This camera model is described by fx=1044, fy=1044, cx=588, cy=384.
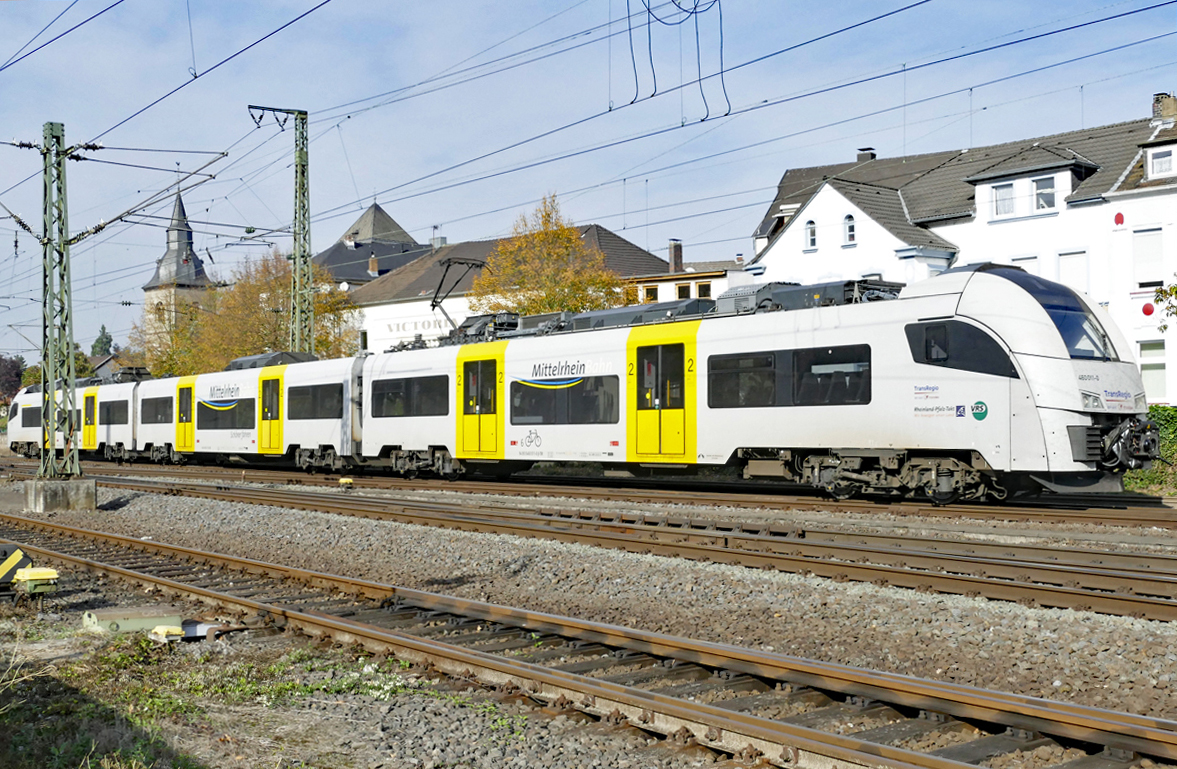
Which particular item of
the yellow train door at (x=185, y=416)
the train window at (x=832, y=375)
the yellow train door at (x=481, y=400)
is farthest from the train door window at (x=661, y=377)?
the yellow train door at (x=185, y=416)

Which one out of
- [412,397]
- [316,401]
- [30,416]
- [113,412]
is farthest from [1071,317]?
[30,416]

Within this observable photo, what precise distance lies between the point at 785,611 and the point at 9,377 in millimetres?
115498

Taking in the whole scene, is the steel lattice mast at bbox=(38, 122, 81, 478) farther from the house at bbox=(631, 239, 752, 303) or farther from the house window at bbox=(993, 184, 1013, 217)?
the house at bbox=(631, 239, 752, 303)

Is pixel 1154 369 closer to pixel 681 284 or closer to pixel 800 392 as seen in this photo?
pixel 800 392

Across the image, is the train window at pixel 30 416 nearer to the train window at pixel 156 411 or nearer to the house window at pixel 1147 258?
the train window at pixel 156 411

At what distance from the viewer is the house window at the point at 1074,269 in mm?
31406

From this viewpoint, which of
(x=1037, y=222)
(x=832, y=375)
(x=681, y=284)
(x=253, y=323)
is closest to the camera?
(x=832, y=375)

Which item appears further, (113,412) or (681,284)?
(681,284)

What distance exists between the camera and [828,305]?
15.8 m

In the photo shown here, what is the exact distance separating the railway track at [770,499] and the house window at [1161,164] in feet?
51.8

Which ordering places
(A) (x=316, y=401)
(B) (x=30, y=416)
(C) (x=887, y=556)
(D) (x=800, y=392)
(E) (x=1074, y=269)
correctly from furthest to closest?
1. (B) (x=30, y=416)
2. (E) (x=1074, y=269)
3. (A) (x=316, y=401)
4. (D) (x=800, y=392)
5. (C) (x=887, y=556)

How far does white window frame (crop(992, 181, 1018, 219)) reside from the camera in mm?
33344

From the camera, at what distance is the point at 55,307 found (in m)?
18.4

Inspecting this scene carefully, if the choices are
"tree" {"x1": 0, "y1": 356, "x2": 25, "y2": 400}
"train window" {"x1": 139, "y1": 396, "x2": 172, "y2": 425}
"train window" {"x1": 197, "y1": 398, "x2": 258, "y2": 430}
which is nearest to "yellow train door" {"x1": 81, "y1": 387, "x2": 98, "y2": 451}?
"train window" {"x1": 139, "y1": 396, "x2": 172, "y2": 425}
